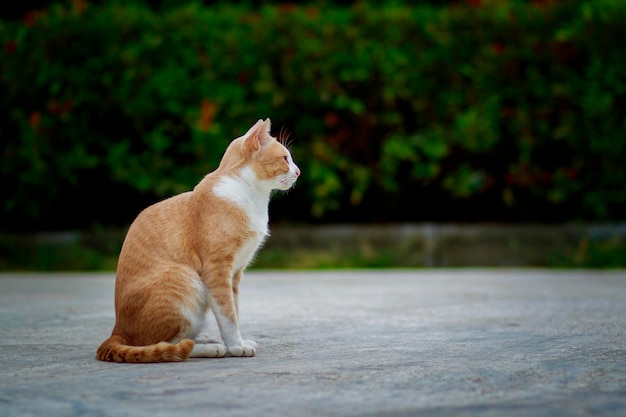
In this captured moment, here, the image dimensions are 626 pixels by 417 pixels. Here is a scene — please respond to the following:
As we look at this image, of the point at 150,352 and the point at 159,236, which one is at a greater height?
the point at 159,236

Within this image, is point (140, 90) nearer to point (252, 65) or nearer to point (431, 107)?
point (252, 65)

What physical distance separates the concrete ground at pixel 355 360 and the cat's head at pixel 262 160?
2.45 ft

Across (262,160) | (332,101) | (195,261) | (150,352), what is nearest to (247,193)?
(262,160)

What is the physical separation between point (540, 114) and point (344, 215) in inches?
83.7

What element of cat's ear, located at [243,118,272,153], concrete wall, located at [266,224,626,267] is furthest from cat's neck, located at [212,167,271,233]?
concrete wall, located at [266,224,626,267]

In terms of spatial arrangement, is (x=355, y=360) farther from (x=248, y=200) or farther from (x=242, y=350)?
(x=248, y=200)

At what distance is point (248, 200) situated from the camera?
3.92 m

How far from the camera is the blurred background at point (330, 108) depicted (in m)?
8.33

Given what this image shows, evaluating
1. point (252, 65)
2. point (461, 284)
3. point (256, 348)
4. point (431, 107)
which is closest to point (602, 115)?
point (431, 107)

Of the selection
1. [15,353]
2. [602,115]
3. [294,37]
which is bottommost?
[15,353]

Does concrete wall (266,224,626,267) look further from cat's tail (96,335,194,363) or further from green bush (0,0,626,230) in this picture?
cat's tail (96,335,194,363)

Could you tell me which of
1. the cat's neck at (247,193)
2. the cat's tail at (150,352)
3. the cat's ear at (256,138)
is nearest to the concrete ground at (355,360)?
the cat's tail at (150,352)

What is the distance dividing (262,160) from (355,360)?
1.06 metres

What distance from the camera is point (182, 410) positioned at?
2.60m
